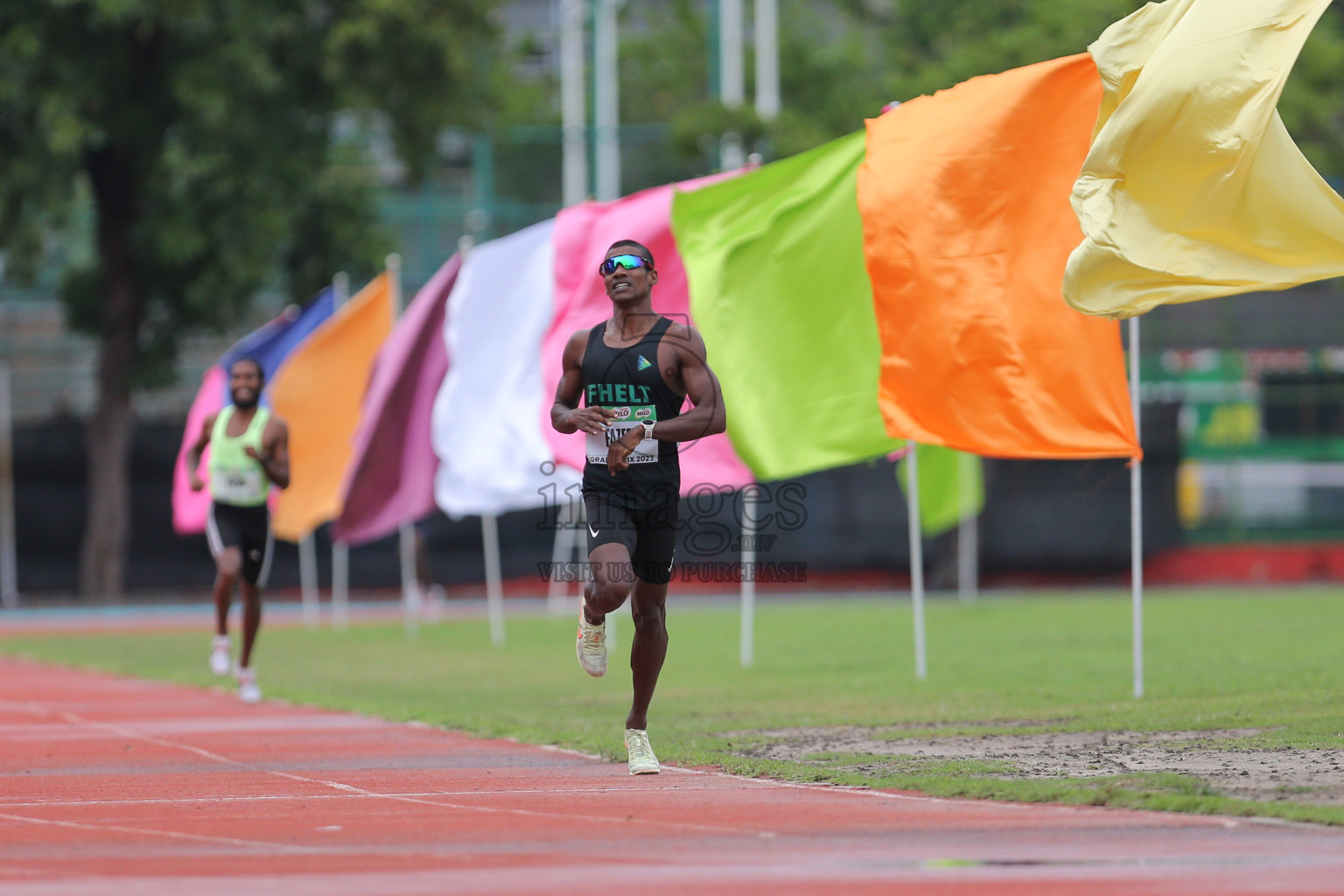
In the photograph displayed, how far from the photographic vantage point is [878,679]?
13766 mm

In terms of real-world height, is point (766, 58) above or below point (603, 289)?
above

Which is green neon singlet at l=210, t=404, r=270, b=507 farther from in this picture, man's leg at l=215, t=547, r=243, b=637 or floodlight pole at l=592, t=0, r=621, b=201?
floodlight pole at l=592, t=0, r=621, b=201

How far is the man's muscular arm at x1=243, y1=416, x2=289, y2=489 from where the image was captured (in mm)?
13750

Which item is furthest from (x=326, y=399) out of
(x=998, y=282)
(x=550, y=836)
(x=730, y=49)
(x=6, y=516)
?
(x=730, y=49)

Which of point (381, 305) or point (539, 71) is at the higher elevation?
point (539, 71)

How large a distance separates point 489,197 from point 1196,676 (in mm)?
29440

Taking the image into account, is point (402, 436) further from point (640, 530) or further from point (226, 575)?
point (640, 530)

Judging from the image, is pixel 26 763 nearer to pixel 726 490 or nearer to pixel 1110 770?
pixel 1110 770

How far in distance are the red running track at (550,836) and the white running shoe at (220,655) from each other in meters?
4.73

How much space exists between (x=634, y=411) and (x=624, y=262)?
0.68m

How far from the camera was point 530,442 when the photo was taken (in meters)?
16.9

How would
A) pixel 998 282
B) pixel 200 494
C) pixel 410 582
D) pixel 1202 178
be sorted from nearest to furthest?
pixel 1202 178 → pixel 998 282 → pixel 200 494 → pixel 410 582

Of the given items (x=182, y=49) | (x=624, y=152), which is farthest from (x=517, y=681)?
(x=624, y=152)

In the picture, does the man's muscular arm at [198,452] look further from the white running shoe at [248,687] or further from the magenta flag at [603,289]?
the magenta flag at [603,289]
